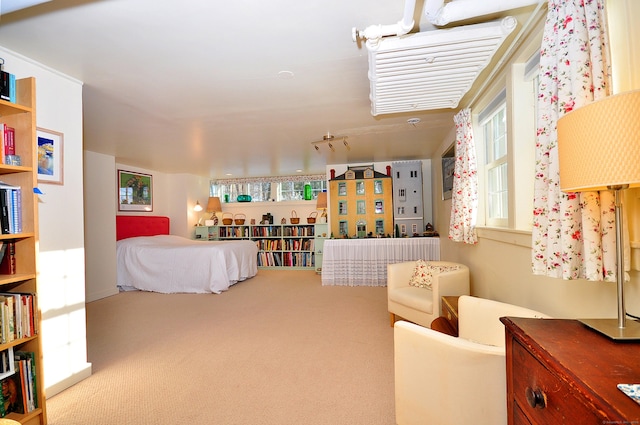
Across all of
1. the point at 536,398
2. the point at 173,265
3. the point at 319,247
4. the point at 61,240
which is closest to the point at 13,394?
the point at 61,240

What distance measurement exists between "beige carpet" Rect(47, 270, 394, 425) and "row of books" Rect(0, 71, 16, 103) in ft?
6.07

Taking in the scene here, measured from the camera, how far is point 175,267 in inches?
191

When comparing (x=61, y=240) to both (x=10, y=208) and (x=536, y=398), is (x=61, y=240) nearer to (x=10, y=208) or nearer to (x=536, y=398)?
(x=10, y=208)

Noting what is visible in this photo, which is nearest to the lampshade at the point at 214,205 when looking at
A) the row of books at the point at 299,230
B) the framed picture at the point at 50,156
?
the row of books at the point at 299,230

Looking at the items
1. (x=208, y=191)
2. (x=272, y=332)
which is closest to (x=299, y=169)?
(x=208, y=191)

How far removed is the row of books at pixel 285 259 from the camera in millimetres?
6848

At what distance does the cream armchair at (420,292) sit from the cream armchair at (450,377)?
103 centimetres

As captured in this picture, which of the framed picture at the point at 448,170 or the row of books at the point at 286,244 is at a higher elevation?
the framed picture at the point at 448,170

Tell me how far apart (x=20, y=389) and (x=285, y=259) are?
531cm

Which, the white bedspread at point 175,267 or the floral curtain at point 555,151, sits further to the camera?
the white bedspread at point 175,267

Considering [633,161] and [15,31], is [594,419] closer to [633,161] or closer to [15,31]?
[633,161]

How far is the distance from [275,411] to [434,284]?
1614 millimetres

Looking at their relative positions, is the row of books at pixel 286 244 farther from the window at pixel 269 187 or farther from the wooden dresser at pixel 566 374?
the wooden dresser at pixel 566 374

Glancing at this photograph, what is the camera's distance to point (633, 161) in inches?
27.0
